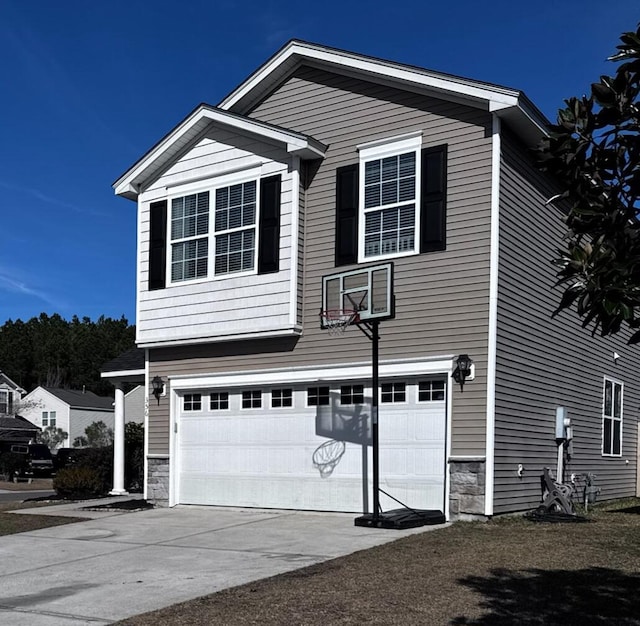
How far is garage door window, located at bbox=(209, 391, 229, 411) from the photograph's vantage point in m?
15.5

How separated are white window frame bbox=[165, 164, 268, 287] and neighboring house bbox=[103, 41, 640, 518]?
40mm

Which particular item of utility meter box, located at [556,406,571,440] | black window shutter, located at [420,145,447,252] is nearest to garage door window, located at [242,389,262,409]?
black window shutter, located at [420,145,447,252]

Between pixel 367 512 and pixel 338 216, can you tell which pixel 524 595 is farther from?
pixel 338 216

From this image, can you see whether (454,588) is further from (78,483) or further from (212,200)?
(78,483)

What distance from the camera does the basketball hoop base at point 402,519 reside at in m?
11.6

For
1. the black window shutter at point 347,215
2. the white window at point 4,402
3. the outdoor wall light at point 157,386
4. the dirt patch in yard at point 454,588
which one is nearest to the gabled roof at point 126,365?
the outdoor wall light at point 157,386

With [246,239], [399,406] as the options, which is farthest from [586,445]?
[246,239]

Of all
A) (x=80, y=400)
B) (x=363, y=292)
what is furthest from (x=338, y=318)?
(x=80, y=400)

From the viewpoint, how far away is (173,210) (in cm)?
1599

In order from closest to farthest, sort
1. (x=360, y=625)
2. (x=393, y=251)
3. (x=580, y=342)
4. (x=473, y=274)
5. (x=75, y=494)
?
1. (x=360, y=625)
2. (x=473, y=274)
3. (x=393, y=251)
4. (x=580, y=342)
5. (x=75, y=494)

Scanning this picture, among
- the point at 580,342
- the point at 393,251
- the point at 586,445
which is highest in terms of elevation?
the point at 393,251

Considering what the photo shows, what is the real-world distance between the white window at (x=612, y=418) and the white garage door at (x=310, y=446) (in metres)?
6.11

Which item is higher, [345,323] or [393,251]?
[393,251]

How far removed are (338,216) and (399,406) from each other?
3364 mm
